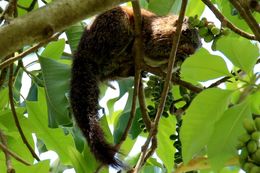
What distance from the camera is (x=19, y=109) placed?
7.75 ft

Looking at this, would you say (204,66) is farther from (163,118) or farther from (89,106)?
(89,106)

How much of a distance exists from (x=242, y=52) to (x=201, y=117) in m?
Result: 0.21

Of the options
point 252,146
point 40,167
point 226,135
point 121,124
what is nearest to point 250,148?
point 252,146

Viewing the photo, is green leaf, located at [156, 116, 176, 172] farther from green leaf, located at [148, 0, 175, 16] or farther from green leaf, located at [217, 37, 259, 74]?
green leaf, located at [217, 37, 259, 74]

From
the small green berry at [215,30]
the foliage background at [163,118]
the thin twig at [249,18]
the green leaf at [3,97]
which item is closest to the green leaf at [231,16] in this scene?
the foliage background at [163,118]

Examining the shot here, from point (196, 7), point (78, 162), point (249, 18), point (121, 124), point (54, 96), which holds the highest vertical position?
point (196, 7)

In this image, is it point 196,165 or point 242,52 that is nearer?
point 242,52

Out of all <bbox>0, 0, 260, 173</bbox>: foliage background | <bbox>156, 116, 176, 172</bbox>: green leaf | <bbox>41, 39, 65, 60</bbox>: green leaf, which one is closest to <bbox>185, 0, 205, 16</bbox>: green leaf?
<bbox>0, 0, 260, 173</bbox>: foliage background

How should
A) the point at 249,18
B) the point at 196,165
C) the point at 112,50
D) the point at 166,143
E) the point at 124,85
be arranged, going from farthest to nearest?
the point at 112,50 → the point at 124,85 → the point at 166,143 → the point at 196,165 → the point at 249,18

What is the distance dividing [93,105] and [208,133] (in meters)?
1.14

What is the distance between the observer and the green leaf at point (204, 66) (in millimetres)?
1565

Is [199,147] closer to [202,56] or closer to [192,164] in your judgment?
[202,56]

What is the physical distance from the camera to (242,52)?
1511mm

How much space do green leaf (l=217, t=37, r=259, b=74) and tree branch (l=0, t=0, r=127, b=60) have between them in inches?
15.3
